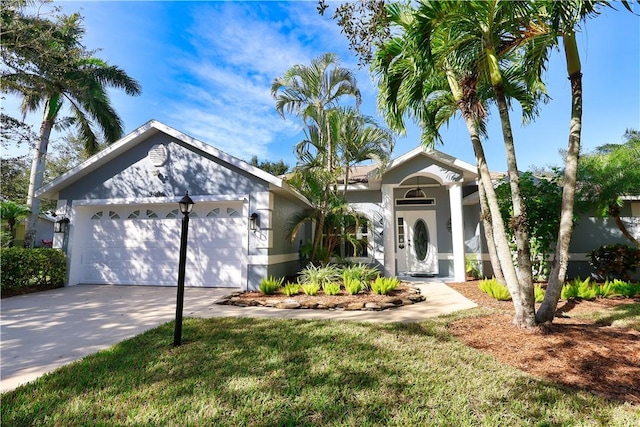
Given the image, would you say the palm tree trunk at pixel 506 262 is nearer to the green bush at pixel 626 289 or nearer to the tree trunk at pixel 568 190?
the tree trunk at pixel 568 190

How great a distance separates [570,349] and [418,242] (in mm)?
7727

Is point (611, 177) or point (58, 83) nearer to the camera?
point (611, 177)

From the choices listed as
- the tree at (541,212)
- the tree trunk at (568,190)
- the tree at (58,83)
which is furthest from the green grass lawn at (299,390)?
the tree at (58,83)

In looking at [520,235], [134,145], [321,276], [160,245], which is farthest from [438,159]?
[134,145]

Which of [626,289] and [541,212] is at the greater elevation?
[541,212]

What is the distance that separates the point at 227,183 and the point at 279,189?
1.54 metres

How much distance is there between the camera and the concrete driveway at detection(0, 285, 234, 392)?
3693 mm

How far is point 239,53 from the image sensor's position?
7.75 metres

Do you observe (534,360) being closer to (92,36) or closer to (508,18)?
(508,18)

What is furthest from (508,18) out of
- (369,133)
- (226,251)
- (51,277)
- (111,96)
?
(111,96)

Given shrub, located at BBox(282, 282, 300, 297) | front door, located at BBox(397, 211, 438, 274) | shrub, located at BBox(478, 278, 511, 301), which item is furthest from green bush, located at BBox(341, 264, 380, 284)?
front door, located at BBox(397, 211, 438, 274)

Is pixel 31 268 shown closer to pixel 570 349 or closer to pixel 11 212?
pixel 11 212

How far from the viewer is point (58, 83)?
11.6 meters

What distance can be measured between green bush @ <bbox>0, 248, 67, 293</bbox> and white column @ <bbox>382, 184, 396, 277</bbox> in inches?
392
